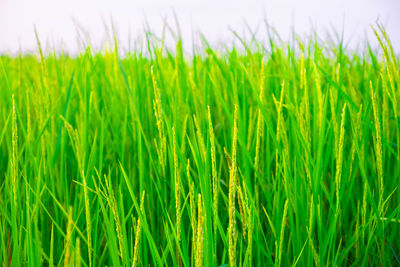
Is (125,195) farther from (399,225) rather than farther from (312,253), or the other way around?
(399,225)

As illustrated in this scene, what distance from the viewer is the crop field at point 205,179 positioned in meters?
0.65

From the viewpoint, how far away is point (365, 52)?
1834 mm

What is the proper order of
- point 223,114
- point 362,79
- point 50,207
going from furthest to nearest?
point 362,79 → point 223,114 → point 50,207

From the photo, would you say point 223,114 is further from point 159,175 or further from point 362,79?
point 362,79

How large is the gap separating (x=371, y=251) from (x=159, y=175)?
0.63 m

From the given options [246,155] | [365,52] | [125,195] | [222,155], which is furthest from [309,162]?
[365,52]

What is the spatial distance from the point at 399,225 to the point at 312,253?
0.35m

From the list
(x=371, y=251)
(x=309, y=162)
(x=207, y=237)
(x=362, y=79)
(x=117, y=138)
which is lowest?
(x=371, y=251)

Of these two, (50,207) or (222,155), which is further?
(222,155)

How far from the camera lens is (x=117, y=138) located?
1.09 metres

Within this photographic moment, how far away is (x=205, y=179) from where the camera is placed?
0.63 meters

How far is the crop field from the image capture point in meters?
0.65

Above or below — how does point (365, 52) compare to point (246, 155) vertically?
above

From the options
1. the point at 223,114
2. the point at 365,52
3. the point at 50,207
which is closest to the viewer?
the point at 50,207
